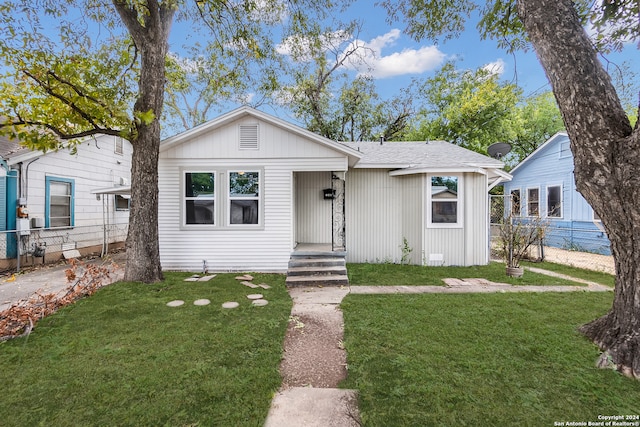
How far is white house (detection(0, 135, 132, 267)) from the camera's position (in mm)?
7383

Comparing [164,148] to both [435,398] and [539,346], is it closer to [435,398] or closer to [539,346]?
[435,398]

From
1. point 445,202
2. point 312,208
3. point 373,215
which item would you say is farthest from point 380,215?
point 312,208

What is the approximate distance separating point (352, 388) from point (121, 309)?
4085 millimetres

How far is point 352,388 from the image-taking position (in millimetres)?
2629

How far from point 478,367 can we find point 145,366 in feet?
11.5

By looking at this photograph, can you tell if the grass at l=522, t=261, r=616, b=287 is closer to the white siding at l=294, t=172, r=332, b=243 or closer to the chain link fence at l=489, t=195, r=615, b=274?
the chain link fence at l=489, t=195, r=615, b=274

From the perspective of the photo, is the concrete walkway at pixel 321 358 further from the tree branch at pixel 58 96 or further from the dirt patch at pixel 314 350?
the tree branch at pixel 58 96

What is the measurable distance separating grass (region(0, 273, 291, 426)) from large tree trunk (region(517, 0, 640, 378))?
12.5 ft

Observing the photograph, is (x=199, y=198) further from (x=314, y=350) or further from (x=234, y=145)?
(x=314, y=350)

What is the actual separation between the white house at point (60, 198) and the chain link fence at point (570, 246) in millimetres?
12510

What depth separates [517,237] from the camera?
7.43 meters

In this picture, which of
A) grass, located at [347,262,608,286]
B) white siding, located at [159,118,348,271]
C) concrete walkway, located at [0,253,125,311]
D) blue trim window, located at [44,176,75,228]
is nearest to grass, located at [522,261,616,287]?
grass, located at [347,262,608,286]

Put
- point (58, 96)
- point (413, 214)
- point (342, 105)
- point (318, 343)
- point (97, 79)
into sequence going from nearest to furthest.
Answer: point (318, 343) < point (58, 96) < point (97, 79) < point (413, 214) < point (342, 105)

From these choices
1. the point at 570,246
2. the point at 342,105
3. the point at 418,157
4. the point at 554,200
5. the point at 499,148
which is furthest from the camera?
the point at 342,105
